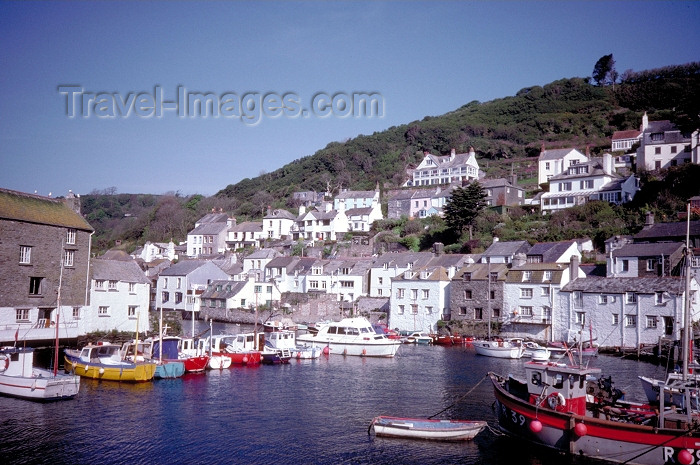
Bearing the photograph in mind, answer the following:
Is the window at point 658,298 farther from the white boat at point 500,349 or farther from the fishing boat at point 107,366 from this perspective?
the fishing boat at point 107,366

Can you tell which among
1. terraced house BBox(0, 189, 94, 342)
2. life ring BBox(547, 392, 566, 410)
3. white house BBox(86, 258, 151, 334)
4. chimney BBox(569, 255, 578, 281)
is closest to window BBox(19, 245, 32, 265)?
terraced house BBox(0, 189, 94, 342)

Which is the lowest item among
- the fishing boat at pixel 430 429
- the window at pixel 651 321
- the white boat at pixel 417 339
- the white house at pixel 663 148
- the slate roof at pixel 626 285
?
the fishing boat at pixel 430 429

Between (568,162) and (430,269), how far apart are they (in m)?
47.4

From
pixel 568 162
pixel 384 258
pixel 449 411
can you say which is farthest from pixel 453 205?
pixel 449 411

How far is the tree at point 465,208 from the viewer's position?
81312 millimetres

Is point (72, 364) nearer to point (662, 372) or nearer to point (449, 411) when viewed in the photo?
point (449, 411)

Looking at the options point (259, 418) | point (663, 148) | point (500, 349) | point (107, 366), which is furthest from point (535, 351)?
point (663, 148)

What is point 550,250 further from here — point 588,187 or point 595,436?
point 595,436

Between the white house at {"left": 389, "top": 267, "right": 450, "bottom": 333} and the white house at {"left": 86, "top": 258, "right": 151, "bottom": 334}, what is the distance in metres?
29.5

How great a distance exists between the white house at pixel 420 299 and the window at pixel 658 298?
72.6 feet

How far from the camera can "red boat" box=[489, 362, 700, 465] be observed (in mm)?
21062

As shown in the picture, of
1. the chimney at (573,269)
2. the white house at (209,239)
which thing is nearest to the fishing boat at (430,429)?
the chimney at (573,269)

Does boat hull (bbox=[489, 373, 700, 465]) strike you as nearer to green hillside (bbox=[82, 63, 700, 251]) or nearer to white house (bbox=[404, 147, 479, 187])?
green hillside (bbox=[82, 63, 700, 251])

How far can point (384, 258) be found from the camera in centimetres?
7844
